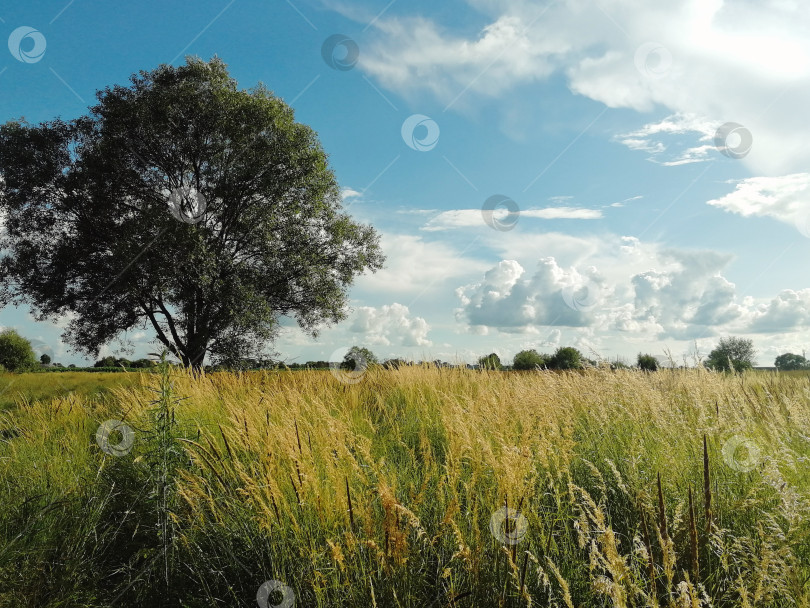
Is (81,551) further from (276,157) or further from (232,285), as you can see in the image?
(276,157)

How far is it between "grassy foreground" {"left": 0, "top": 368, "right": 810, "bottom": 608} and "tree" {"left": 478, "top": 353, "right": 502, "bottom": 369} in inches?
233

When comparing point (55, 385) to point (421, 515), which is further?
point (55, 385)

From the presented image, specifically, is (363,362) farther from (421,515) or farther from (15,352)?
(15,352)

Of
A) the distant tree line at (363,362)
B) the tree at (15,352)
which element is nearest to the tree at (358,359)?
the distant tree line at (363,362)

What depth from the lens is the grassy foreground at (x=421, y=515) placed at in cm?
246

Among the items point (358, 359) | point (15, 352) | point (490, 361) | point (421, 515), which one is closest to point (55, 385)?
point (358, 359)

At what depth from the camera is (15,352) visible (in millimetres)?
25312

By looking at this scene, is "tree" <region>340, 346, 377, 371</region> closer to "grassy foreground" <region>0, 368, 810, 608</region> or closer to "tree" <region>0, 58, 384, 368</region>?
"tree" <region>0, 58, 384, 368</region>

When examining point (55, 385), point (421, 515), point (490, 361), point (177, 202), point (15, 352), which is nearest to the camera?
point (421, 515)

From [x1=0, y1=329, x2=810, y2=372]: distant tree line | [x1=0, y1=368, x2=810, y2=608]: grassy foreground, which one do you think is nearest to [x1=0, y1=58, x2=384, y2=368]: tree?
[x1=0, y1=329, x2=810, y2=372]: distant tree line

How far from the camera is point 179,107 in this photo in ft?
59.4

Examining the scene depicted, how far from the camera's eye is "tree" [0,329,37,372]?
964 inches

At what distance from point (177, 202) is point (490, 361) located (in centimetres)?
1343

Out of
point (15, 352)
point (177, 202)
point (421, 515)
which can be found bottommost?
point (421, 515)
